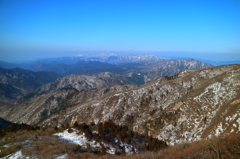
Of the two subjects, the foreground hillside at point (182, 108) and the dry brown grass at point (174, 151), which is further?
the foreground hillside at point (182, 108)

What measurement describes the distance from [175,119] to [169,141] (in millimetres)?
8285

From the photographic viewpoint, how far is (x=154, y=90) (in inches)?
2542

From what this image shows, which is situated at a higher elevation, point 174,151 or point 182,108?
point 174,151

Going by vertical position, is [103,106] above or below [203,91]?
below

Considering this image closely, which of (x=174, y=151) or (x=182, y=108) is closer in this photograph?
(x=174, y=151)

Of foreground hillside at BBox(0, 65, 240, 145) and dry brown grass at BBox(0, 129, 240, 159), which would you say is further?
foreground hillside at BBox(0, 65, 240, 145)

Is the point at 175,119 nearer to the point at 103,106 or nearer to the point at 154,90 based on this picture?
the point at 154,90

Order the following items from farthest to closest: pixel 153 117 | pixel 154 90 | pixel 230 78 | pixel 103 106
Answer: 1. pixel 103 106
2. pixel 154 90
3. pixel 153 117
4. pixel 230 78

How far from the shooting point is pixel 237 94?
38.4 metres

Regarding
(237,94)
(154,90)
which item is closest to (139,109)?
(154,90)

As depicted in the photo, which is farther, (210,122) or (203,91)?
(203,91)

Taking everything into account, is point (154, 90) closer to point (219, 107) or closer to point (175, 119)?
point (175, 119)

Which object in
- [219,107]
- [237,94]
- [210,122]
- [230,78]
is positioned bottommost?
[210,122]

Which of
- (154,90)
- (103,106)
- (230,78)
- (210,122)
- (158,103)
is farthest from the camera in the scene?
(103,106)
